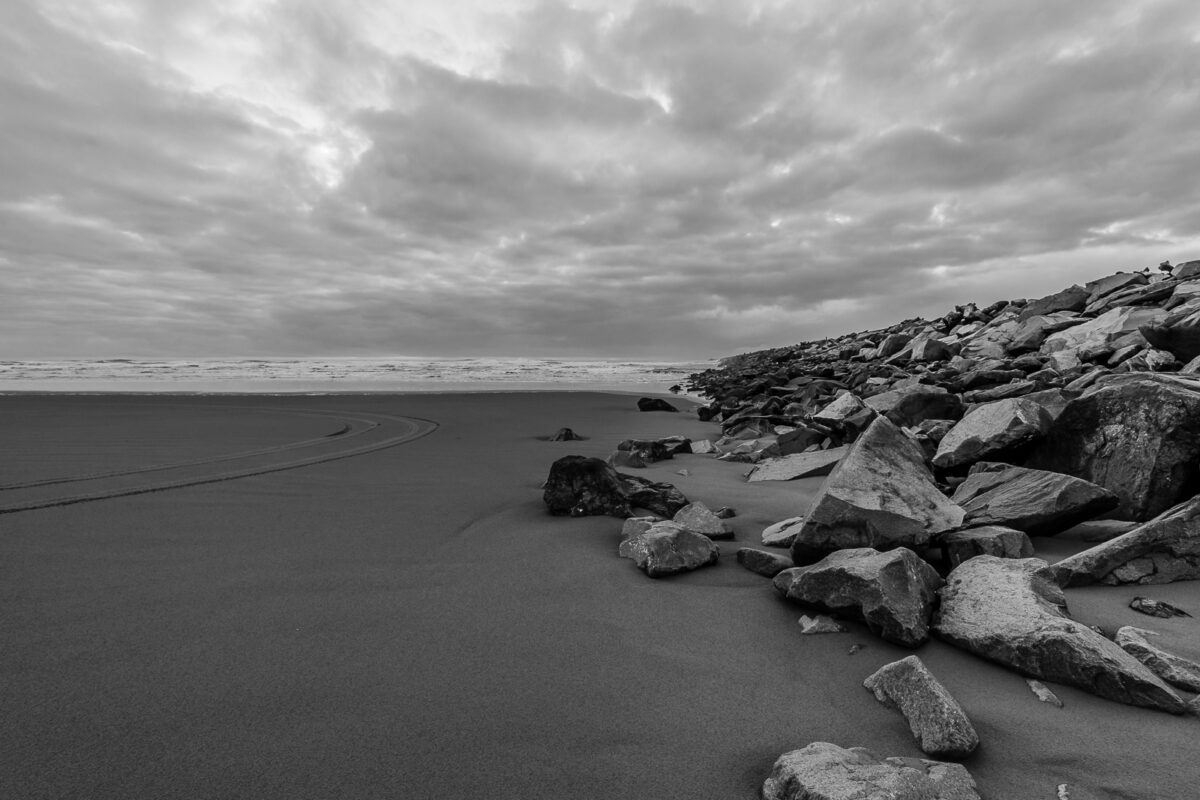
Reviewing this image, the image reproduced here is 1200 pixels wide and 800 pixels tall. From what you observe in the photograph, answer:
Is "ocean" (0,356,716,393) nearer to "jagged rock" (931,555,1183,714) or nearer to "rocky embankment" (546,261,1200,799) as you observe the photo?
"rocky embankment" (546,261,1200,799)

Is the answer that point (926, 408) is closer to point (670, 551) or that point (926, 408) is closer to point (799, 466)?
point (799, 466)

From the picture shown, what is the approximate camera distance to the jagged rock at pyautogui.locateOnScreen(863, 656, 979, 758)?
1.63 meters

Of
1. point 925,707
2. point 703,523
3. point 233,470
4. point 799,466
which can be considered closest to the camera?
point 925,707

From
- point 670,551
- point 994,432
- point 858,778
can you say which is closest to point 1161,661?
point 858,778

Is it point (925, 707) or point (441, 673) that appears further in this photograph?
point (441, 673)

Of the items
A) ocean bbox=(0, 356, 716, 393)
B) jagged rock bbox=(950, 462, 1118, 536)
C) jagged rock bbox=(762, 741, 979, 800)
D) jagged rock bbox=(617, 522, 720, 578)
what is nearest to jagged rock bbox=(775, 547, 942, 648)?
jagged rock bbox=(617, 522, 720, 578)

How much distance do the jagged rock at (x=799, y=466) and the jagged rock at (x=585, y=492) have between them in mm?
1650

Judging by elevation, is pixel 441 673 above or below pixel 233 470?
below

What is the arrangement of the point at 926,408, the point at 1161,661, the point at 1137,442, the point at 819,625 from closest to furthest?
the point at 1161,661 → the point at 819,625 → the point at 1137,442 → the point at 926,408

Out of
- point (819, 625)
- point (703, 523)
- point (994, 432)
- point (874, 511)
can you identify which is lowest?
point (819, 625)

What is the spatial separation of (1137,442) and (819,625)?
7.88 feet

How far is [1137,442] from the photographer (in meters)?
3.34

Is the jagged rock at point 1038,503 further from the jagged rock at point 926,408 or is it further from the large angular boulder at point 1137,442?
the jagged rock at point 926,408

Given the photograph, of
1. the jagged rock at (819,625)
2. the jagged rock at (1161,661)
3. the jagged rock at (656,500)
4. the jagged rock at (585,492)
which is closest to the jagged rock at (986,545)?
the jagged rock at (1161,661)
